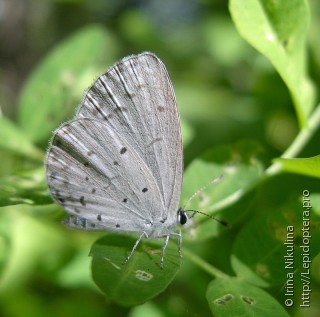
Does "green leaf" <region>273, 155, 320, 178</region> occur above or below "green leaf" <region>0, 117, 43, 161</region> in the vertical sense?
below

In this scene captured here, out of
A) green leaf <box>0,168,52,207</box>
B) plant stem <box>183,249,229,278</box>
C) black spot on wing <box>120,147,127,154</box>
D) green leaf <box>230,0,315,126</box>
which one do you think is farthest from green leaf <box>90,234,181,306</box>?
green leaf <box>230,0,315,126</box>

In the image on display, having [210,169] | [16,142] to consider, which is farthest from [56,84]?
[210,169]

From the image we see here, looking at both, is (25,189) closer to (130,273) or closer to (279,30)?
(130,273)

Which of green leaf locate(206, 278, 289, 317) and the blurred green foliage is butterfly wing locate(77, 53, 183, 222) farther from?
green leaf locate(206, 278, 289, 317)

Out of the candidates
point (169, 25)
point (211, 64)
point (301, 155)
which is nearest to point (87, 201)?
point (301, 155)

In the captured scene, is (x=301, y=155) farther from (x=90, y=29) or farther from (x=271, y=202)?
(x=90, y=29)

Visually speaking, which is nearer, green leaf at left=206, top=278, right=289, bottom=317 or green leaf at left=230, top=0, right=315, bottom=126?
green leaf at left=206, top=278, right=289, bottom=317
